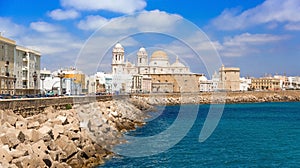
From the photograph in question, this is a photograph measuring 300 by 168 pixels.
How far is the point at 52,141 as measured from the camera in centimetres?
1625

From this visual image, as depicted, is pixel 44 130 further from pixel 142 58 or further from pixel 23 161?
pixel 142 58

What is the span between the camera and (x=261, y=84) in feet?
461

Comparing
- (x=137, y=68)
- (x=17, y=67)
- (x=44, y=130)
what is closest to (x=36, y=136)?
(x=44, y=130)

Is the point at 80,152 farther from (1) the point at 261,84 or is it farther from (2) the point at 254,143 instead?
(1) the point at 261,84

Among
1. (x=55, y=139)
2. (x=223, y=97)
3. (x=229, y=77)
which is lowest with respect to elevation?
(x=55, y=139)

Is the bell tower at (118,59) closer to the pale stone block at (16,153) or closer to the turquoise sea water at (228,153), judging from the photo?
the turquoise sea water at (228,153)

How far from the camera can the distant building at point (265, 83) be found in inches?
5443

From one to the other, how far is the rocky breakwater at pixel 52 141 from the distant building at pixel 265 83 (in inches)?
4778

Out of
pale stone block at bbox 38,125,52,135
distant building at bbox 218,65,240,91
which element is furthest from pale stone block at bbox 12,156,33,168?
distant building at bbox 218,65,240,91

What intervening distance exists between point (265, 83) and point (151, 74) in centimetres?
5124

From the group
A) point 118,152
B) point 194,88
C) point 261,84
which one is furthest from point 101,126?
point 261,84

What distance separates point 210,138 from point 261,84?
11896cm

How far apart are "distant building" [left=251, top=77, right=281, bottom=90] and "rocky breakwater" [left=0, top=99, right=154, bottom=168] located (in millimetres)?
121360

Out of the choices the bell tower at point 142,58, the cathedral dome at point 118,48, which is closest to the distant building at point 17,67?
the cathedral dome at point 118,48
